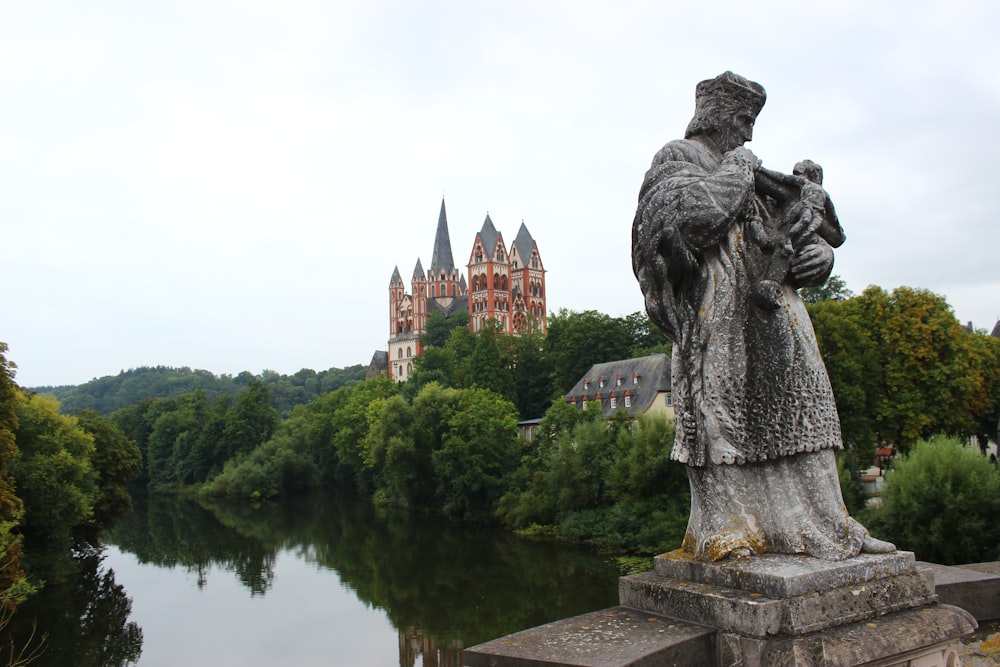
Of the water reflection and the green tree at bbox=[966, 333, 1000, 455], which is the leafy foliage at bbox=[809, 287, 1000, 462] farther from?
the water reflection

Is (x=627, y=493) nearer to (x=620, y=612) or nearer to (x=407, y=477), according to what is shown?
(x=407, y=477)

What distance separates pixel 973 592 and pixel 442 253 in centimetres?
12099

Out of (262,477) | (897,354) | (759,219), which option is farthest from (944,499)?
(262,477)

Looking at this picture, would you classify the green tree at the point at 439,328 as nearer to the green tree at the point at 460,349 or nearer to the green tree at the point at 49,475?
the green tree at the point at 460,349

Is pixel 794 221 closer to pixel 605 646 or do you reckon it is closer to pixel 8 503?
pixel 605 646

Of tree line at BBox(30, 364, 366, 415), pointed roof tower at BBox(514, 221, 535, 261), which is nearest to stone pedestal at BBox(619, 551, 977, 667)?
pointed roof tower at BBox(514, 221, 535, 261)

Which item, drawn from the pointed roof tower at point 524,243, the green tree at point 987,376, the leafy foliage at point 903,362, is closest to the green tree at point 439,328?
the pointed roof tower at point 524,243

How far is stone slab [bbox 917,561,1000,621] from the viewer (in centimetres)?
528

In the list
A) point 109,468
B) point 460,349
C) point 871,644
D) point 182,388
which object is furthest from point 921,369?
point 182,388

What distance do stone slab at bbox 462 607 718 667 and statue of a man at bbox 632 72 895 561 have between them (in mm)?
488

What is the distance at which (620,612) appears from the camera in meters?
4.27

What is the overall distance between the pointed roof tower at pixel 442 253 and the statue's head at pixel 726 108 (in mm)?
120208

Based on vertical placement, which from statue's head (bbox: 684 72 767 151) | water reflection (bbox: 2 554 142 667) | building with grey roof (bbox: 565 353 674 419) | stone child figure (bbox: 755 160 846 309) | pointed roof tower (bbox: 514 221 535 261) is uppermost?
pointed roof tower (bbox: 514 221 535 261)

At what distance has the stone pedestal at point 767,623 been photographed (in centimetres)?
357
